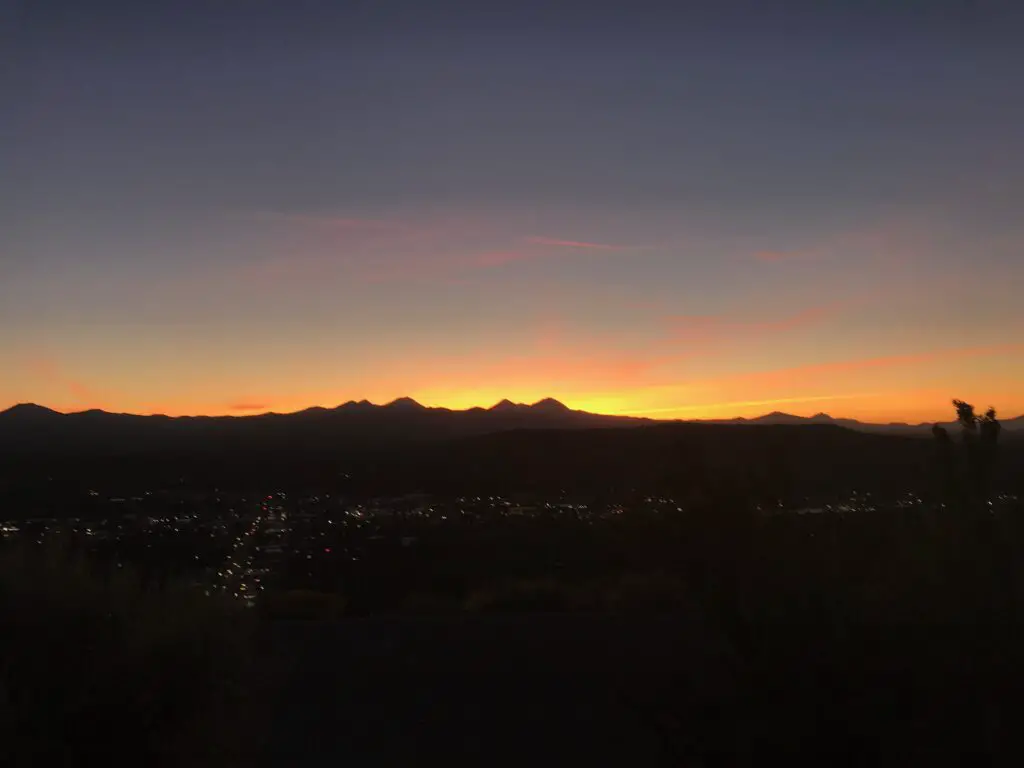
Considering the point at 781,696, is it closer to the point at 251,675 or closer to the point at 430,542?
the point at 251,675

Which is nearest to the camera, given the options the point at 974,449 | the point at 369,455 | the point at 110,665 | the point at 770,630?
the point at 110,665

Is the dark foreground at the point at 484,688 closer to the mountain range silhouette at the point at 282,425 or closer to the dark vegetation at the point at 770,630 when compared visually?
the dark vegetation at the point at 770,630

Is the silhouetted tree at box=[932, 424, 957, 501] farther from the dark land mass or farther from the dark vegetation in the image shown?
the dark land mass

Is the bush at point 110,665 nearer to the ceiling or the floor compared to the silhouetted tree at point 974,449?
nearer to the floor

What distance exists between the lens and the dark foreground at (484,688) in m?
12.5

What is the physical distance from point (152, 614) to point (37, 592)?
45.1 inches

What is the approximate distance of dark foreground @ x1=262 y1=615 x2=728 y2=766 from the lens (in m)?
12.5

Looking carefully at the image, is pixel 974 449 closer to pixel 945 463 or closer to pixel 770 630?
pixel 945 463

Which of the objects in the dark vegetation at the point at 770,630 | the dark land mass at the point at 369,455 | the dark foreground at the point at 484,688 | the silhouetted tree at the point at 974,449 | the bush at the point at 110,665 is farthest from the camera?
the dark land mass at the point at 369,455

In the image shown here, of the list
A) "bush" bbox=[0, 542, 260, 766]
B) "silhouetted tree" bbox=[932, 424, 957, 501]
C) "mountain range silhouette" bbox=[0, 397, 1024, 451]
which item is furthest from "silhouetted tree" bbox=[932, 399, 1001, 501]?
"mountain range silhouette" bbox=[0, 397, 1024, 451]

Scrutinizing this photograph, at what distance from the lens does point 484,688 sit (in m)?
16.0

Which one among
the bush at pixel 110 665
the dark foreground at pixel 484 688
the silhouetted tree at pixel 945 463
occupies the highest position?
the silhouetted tree at pixel 945 463

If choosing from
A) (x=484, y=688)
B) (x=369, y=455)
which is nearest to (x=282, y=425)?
(x=369, y=455)

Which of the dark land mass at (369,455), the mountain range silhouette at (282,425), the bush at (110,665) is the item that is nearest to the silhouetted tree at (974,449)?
the bush at (110,665)
